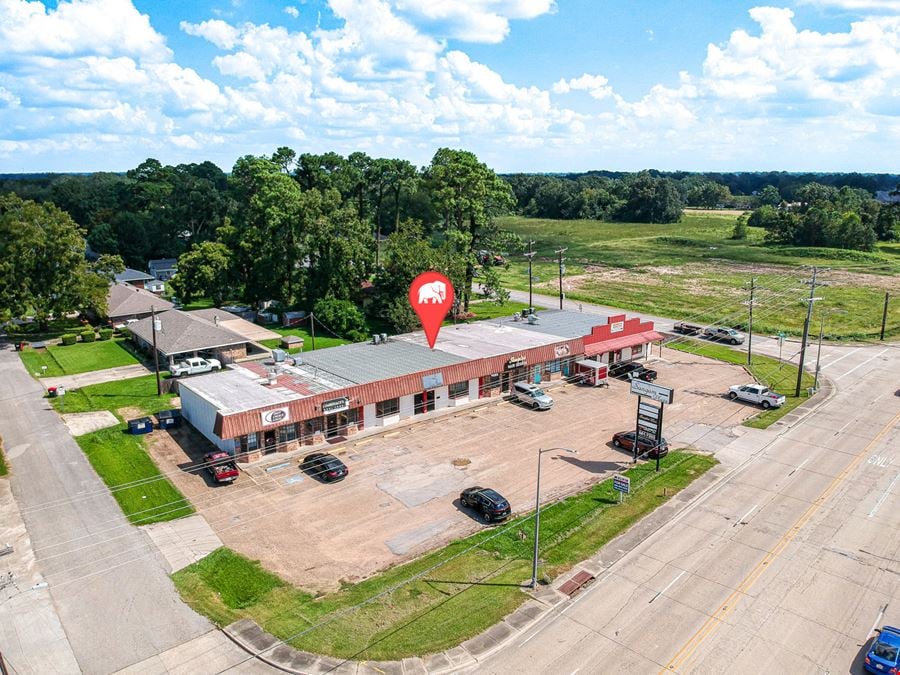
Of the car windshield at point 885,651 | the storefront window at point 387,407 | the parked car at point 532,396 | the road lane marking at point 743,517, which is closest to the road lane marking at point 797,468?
the road lane marking at point 743,517

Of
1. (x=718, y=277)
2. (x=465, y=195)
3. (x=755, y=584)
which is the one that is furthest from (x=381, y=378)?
(x=718, y=277)

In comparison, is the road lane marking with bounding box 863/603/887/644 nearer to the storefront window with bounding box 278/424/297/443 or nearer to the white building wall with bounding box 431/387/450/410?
the white building wall with bounding box 431/387/450/410

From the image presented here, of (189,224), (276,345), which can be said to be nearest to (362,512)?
(276,345)

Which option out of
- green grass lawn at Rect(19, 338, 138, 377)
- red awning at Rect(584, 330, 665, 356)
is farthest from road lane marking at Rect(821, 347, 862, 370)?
green grass lawn at Rect(19, 338, 138, 377)

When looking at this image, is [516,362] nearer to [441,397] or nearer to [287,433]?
[441,397]

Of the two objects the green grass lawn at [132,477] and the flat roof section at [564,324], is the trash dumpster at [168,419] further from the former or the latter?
the flat roof section at [564,324]

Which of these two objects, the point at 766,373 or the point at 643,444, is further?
the point at 766,373

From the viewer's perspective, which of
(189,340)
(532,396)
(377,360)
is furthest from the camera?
(189,340)
